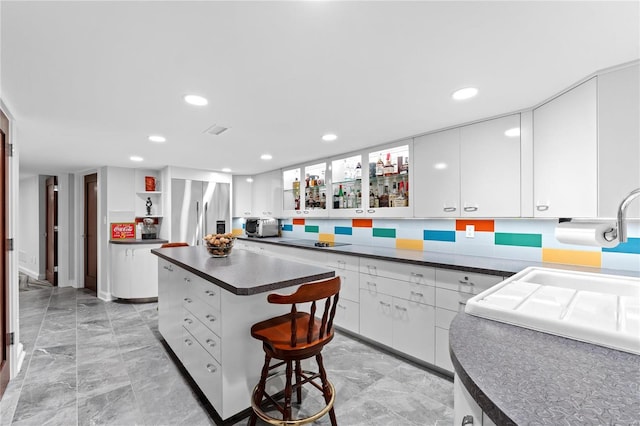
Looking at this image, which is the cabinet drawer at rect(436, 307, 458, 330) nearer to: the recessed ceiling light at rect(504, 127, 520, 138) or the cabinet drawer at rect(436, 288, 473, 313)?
the cabinet drawer at rect(436, 288, 473, 313)

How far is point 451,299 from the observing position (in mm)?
2219

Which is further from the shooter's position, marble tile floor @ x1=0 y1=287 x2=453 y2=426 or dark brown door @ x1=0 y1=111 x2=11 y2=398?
dark brown door @ x1=0 y1=111 x2=11 y2=398

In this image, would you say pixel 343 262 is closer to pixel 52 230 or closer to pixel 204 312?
pixel 204 312

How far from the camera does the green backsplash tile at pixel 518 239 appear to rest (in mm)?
2338

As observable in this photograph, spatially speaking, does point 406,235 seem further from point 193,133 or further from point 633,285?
point 193,133

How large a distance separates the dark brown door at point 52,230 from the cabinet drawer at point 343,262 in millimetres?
5098

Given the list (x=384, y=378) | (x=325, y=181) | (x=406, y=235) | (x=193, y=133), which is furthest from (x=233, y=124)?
(x=384, y=378)

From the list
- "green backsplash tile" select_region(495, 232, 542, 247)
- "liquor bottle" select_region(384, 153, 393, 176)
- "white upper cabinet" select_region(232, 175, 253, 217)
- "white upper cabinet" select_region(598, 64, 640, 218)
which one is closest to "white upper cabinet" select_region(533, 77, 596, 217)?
"white upper cabinet" select_region(598, 64, 640, 218)

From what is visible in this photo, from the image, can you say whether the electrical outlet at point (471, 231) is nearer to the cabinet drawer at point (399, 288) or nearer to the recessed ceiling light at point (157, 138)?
the cabinet drawer at point (399, 288)

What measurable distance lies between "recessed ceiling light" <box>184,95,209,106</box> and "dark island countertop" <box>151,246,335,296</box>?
113 cm

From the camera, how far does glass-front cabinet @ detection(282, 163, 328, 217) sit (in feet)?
13.2

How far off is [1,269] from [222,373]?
1741mm

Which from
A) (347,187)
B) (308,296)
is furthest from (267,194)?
(308,296)

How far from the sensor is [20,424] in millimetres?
1764
